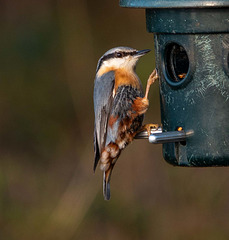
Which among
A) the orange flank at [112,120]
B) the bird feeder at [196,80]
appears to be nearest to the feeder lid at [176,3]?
the bird feeder at [196,80]

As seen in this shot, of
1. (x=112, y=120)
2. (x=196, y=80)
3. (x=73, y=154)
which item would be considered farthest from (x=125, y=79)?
(x=73, y=154)

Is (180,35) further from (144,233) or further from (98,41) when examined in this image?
(98,41)

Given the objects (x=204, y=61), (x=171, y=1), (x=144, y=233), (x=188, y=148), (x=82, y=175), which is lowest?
(x=144, y=233)

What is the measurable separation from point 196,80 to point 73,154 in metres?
5.51

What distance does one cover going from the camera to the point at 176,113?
18.8 ft

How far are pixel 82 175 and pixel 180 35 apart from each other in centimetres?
448

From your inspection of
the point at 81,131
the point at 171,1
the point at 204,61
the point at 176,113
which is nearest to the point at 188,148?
the point at 176,113

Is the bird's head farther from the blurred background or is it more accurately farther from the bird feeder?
the blurred background

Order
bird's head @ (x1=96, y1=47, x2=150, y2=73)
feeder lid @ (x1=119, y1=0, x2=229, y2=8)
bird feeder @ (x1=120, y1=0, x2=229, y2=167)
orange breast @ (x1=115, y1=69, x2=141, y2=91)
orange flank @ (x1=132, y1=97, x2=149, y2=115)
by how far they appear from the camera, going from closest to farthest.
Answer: feeder lid @ (x1=119, y1=0, x2=229, y2=8), bird feeder @ (x1=120, y1=0, x2=229, y2=167), orange flank @ (x1=132, y1=97, x2=149, y2=115), orange breast @ (x1=115, y1=69, x2=141, y2=91), bird's head @ (x1=96, y1=47, x2=150, y2=73)

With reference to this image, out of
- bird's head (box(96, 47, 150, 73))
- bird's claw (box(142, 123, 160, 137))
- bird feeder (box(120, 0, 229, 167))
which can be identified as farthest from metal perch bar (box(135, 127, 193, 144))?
bird's head (box(96, 47, 150, 73))

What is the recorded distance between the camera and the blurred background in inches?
364

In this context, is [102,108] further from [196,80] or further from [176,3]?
[176,3]

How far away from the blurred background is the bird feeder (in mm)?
3561

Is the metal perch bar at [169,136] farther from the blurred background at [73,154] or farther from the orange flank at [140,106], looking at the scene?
the blurred background at [73,154]
